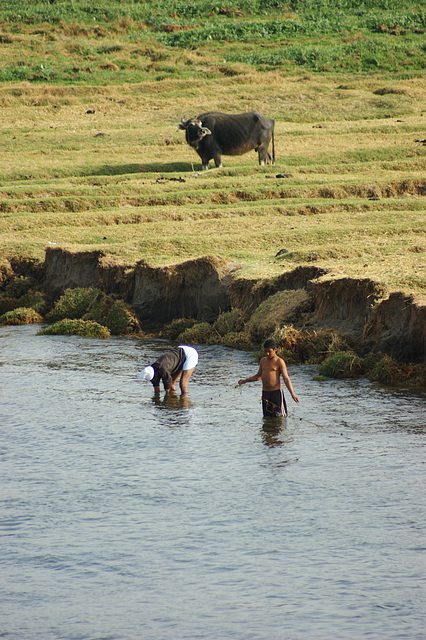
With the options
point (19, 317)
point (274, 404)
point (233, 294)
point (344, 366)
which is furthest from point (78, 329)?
point (274, 404)

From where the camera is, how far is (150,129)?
44938mm

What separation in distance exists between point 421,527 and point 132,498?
381 centimetres

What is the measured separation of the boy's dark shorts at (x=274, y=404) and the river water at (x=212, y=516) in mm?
229

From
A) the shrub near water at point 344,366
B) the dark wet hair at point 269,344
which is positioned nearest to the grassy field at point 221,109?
the shrub near water at point 344,366

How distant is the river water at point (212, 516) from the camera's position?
27.4 feet

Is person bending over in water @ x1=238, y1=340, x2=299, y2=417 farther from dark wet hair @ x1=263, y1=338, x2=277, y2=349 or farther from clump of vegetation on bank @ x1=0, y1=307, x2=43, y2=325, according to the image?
clump of vegetation on bank @ x1=0, y1=307, x2=43, y2=325

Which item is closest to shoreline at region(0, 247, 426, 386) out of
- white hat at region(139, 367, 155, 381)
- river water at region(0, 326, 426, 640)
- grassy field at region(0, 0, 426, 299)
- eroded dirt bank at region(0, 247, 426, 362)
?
eroded dirt bank at region(0, 247, 426, 362)

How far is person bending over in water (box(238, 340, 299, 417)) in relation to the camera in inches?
553

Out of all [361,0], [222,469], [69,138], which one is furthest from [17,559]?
[361,0]

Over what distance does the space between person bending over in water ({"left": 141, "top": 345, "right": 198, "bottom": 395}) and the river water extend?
15.4 inches

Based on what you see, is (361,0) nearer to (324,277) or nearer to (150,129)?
(150,129)

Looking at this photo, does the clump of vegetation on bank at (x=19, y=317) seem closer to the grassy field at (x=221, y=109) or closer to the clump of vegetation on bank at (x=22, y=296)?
the clump of vegetation on bank at (x=22, y=296)

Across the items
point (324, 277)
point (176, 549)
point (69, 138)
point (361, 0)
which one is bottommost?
point (176, 549)

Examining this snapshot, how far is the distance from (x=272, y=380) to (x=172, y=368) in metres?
2.43
